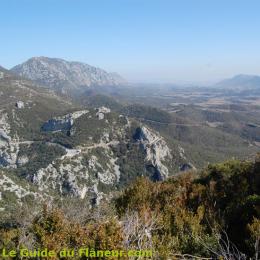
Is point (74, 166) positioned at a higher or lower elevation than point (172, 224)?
lower

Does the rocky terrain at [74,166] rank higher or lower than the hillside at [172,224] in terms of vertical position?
lower

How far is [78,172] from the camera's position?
555 feet

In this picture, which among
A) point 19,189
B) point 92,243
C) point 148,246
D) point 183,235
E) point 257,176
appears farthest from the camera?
point 19,189

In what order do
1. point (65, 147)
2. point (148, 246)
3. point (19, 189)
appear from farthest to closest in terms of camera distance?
point (65, 147) < point (19, 189) < point (148, 246)

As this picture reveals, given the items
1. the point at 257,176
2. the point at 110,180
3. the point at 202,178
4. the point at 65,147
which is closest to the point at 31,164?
the point at 65,147

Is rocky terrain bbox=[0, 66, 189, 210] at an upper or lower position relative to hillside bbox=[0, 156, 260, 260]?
lower

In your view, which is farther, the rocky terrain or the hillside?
the rocky terrain

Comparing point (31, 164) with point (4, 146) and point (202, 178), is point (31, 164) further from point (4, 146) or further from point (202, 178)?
point (202, 178)

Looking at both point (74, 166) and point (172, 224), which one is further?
point (74, 166)

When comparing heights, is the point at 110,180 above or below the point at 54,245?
below

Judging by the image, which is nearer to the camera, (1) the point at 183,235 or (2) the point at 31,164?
(1) the point at 183,235

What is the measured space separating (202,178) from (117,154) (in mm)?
144816

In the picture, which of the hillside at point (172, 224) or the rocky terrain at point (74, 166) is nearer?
the hillside at point (172, 224)

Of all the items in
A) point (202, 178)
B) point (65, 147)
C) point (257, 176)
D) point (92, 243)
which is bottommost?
point (65, 147)
